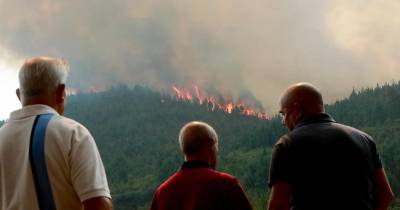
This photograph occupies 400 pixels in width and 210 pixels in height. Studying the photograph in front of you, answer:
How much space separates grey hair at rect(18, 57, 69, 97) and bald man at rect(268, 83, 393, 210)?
83 cm

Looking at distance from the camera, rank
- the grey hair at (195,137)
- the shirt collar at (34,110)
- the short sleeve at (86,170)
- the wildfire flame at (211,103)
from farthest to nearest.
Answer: the wildfire flame at (211,103) < the grey hair at (195,137) < the shirt collar at (34,110) < the short sleeve at (86,170)

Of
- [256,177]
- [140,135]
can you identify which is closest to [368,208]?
[256,177]

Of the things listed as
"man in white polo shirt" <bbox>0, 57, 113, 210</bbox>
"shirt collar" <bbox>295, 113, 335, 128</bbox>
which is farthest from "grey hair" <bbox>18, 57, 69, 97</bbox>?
"shirt collar" <bbox>295, 113, 335, 128</bbox>

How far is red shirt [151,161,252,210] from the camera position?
212 centimetres

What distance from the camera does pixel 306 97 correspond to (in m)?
2.17

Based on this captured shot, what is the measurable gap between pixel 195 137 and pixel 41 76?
0.82m

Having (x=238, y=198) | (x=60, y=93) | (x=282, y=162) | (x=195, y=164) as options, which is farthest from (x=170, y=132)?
(x=60, y=93)

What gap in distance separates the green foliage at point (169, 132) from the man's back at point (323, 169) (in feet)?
84.8

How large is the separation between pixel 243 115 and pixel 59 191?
2098 inches

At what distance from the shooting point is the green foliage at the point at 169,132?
34.9 metres

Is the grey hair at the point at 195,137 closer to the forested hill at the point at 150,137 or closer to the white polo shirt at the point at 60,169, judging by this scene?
the white polo shirt at the point at 60,169

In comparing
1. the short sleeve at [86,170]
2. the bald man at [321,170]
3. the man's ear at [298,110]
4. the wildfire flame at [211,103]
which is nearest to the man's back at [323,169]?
→ the bald man at [321,170]

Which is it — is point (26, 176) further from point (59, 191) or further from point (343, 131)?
point (343, 131)

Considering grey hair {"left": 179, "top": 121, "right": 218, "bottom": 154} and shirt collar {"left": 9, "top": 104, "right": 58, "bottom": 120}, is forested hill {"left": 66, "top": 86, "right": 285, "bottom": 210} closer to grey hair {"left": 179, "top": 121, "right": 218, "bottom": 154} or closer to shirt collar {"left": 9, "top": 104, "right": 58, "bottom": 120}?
grey hair {"left": 179, "top": 121, "right": 218, "bottom": 154}
